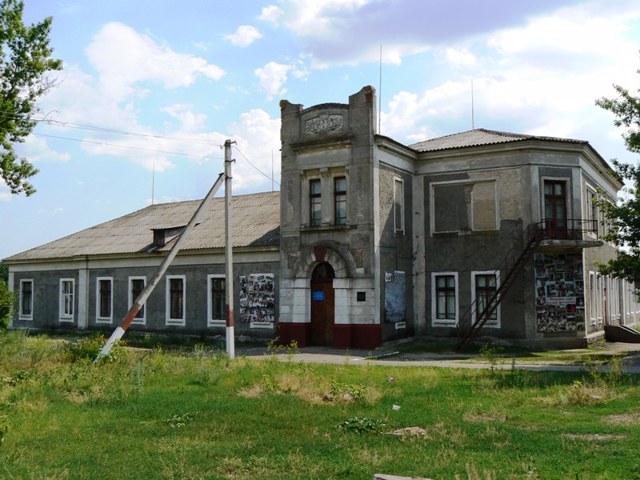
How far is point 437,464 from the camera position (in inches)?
285

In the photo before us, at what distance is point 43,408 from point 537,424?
7981mm

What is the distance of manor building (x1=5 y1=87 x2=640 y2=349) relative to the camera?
78.2ft

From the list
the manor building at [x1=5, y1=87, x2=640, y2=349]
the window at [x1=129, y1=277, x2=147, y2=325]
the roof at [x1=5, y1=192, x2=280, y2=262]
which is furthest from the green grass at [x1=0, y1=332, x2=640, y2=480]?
the window at [x1=129, y1=277, x2=147, y2=325]

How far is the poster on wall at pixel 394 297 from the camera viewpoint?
24141mm

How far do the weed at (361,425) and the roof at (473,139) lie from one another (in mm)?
17081

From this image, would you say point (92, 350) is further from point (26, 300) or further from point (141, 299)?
point (26, 300)

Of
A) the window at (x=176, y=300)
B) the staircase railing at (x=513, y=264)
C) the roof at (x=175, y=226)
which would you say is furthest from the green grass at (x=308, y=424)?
the window at (x=176, y=300)

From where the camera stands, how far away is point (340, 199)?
24.7 metres

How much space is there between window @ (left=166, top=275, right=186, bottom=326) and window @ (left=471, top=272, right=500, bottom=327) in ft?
41.6

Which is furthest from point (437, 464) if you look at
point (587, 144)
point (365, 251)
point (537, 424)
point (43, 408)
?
point (587, 144)

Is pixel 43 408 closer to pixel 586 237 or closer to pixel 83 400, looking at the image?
pixel 83 400

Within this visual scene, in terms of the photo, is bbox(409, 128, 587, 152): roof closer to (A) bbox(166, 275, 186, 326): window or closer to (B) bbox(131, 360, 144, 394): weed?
(A) bbox(166, 275, 186, 326): window

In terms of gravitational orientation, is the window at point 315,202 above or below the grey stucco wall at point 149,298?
above

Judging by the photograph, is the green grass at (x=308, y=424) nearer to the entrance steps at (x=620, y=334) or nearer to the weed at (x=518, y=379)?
the weed at (x=518, y=379)
